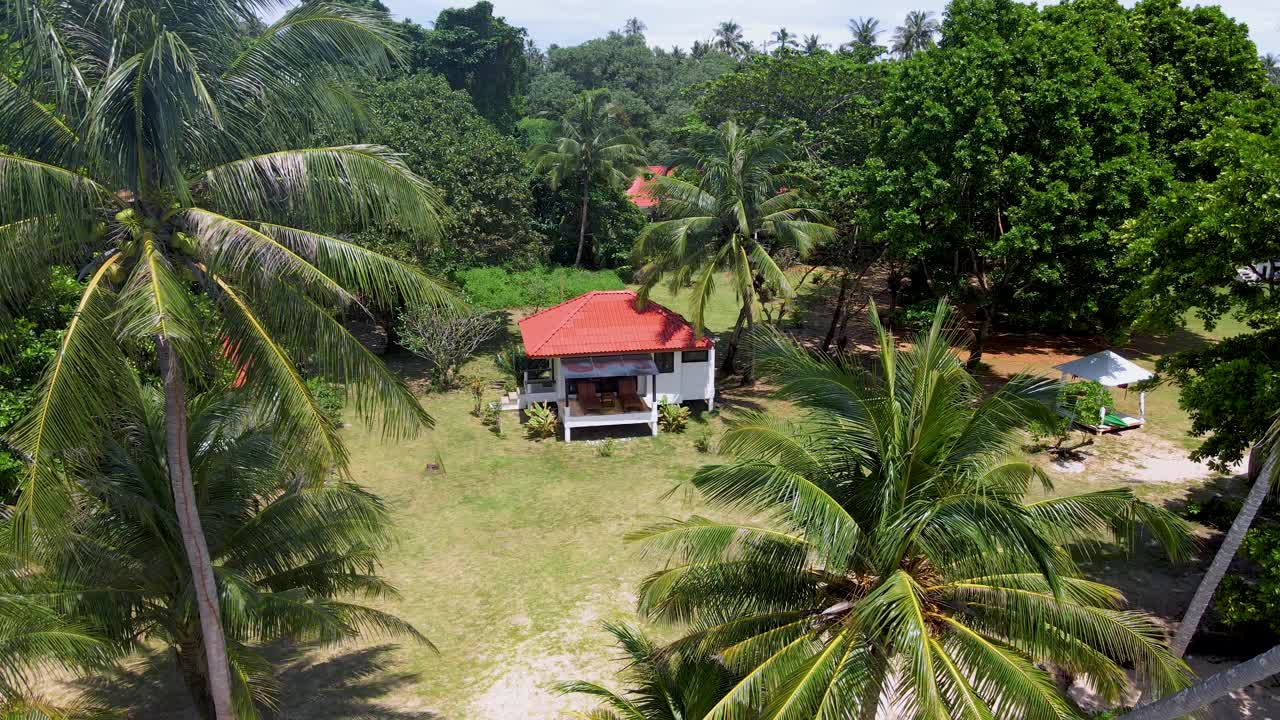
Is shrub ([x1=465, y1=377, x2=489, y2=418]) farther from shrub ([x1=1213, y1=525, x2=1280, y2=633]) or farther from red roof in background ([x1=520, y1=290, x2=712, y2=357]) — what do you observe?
shrub ([x1=1213, y1=525, x2=1280, y2=633])

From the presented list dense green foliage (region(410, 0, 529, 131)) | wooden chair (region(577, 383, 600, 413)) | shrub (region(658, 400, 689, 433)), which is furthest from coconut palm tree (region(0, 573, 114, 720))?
dense green foliage (region(410, 0, 529, 131))

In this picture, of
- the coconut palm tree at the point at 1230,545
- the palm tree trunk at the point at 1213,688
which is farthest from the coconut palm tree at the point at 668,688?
the coconut palm tree at the point at 1230,545

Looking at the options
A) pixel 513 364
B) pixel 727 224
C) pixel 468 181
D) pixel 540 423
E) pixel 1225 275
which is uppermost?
pixel 468 181

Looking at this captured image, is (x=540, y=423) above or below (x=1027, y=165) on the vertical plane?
below

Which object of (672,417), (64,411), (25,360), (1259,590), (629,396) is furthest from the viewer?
(629,396)

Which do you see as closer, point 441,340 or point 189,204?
point 189,204

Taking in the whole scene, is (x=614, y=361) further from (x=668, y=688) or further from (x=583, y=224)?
(x=583, y=224)

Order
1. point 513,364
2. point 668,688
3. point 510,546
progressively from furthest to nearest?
1. point 513,364
2. point 510,546
3. point 668,688

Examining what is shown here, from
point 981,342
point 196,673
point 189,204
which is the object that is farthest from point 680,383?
point 189,204

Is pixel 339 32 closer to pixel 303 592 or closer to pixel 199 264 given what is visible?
pixel 199 264
